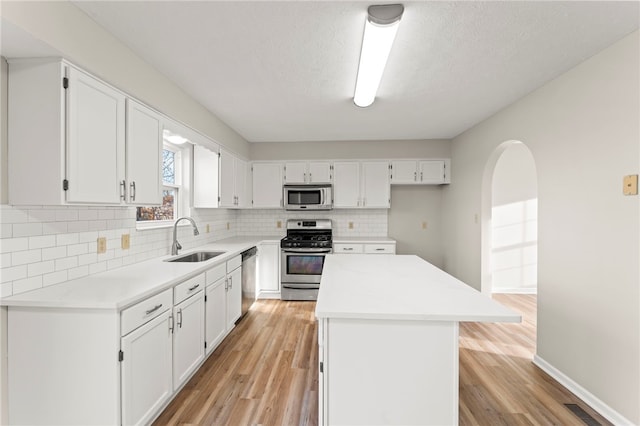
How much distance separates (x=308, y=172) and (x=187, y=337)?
304 cm

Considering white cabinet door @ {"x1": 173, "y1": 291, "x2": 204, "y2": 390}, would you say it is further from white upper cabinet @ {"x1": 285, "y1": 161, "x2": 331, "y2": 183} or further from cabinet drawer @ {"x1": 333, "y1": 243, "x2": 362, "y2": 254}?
white upper cabinet @ {"x1": 285, "y1": 161, "x2": 331, "y2": 183}

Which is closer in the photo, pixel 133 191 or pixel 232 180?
pixel 133 191

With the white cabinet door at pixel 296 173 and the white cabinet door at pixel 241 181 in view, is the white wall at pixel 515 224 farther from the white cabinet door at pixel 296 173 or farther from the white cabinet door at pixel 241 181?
the white cabinet door at pixel 241 181

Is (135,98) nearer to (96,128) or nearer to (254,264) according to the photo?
(96,128)

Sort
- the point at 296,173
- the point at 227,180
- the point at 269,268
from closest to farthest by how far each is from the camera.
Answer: the point at 227,180, the point at 269,268, the point at 296,173

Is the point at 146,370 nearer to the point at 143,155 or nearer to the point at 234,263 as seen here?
the point at 143,155

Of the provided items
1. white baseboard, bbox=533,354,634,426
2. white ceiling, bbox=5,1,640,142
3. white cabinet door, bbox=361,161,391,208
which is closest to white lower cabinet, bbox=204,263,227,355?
white ceiling, bbox=5,1,640,142

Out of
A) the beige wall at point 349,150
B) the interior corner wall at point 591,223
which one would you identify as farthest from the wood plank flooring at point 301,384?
the beige wall at point 349,150

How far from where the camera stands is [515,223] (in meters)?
4.73

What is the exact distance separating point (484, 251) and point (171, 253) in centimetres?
353

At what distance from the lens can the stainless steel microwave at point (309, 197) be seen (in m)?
4.52

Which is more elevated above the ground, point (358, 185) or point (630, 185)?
point (358, 185)

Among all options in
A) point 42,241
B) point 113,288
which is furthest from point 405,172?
point 42,241

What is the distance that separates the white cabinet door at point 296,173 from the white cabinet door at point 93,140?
2.87 m
